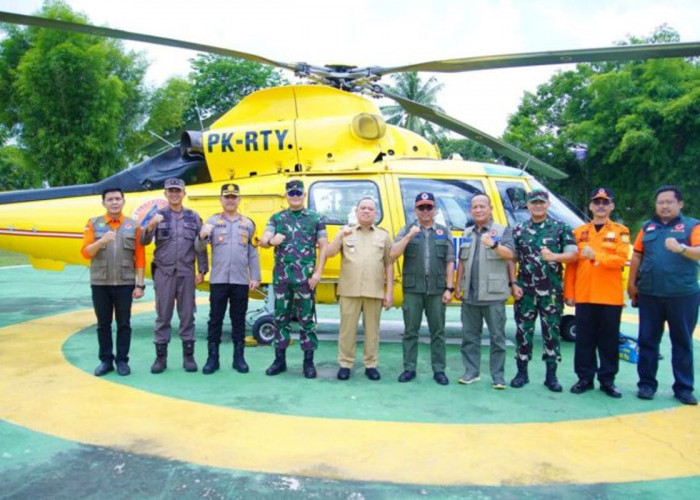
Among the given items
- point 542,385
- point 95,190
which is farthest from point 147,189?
point 542,385

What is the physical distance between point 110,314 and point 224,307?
104 cm

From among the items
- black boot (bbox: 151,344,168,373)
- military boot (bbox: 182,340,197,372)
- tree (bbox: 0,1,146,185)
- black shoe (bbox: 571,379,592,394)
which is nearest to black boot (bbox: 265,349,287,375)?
military boot (bbox: 182,340,197,372)

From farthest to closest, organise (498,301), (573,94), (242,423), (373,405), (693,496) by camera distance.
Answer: (573,94) → (498,301) → (373,405) → (242,423) → (693,496)

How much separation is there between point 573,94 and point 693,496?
29.4 metres

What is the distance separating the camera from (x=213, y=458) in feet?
11.2

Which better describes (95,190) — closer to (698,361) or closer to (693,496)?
(693,496)

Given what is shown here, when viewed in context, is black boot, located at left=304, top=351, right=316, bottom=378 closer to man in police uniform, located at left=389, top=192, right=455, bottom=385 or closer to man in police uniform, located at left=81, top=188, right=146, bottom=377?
man in police uniform, located at left=389, top=192, right=455, bottom=385

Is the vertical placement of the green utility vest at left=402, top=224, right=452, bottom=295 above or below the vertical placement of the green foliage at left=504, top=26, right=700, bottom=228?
below

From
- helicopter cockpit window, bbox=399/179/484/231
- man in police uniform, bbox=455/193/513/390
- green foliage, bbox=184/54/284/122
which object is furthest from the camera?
green foliage, bbox=184/54/284/122

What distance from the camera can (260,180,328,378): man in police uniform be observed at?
5293 mm

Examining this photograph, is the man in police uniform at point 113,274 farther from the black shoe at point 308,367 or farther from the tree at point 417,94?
the tree at point 417,94

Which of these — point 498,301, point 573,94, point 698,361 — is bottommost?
point 698,361

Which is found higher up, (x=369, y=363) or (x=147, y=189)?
(x=147, y=189)

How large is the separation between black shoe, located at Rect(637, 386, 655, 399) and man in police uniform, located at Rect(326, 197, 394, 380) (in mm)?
2203
